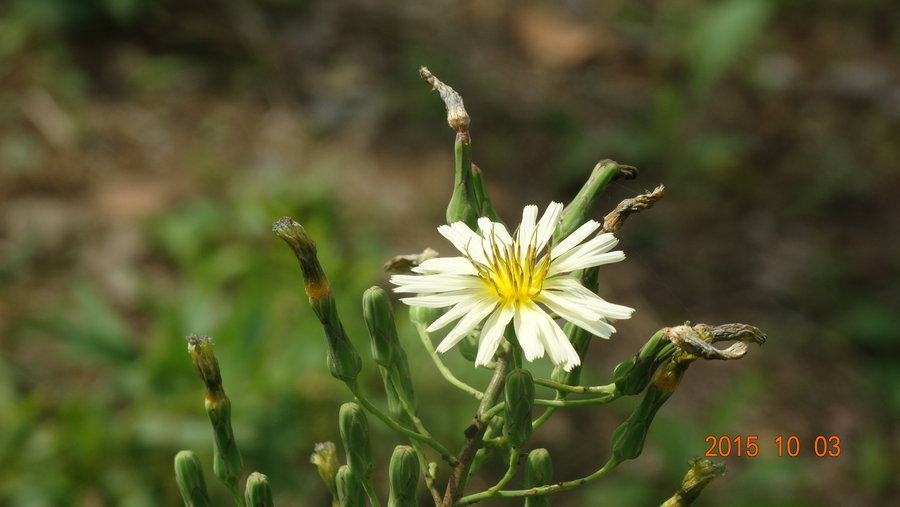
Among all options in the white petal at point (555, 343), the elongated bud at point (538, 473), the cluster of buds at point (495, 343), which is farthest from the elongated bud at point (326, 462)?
the white petal at point (555, 343)

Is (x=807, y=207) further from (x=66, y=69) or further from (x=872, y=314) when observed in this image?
(x=66, y=69)

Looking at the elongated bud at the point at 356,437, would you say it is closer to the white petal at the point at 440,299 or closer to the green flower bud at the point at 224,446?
the green flower bud at the point at 224,446

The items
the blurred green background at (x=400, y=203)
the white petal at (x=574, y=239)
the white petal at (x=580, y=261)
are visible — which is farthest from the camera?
the blurred green background at (x=400, y=203)

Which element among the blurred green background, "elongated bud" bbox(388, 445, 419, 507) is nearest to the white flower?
"elongated bud" bbox(388, 445, 419, 507)

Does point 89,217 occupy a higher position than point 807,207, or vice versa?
point 807,207

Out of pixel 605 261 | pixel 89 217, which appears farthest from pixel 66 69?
pixel 605 261

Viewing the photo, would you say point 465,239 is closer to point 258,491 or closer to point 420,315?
point 420,315
